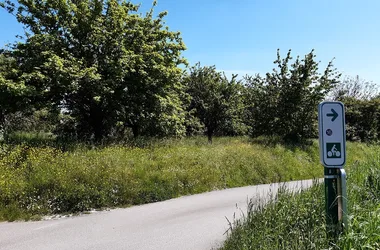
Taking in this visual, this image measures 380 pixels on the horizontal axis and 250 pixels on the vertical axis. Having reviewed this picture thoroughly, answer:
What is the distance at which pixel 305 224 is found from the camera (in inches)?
158

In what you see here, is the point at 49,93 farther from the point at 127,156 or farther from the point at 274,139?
the point at 274,139

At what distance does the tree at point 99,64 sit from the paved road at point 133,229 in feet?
16.2

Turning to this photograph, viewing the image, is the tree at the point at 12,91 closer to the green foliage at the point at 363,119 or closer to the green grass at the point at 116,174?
the green grass at the point at 116,174

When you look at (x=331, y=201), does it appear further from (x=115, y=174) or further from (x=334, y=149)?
(x=115, y=174)

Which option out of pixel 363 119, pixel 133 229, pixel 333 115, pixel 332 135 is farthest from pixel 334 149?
pixel 363 119

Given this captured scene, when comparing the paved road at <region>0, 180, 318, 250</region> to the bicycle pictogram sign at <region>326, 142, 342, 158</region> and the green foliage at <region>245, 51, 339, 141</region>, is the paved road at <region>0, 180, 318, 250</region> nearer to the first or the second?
the bicycle pictogram sign at <region>326, 142, 342, 158</region>

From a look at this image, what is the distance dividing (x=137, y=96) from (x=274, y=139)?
25.2 ft

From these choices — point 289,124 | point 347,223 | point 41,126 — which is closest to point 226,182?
point 347,223

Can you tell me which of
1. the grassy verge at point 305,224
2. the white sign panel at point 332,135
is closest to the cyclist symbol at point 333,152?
the white sign panel at point 332,135

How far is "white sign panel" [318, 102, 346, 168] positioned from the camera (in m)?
3.25

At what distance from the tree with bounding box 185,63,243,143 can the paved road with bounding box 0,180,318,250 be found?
403 inches

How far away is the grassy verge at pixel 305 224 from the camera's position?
345 centimetres

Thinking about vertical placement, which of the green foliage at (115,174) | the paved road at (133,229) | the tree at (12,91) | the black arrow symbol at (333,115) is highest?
the tree at (12,91)

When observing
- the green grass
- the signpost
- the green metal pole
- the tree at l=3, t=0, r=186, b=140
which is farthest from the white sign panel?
the tree at l=3, t=0, r=186, b=140
